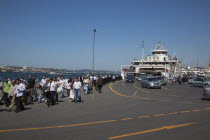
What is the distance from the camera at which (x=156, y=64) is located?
69562 mm

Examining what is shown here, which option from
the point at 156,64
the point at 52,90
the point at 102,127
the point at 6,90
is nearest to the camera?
the point at 102,127

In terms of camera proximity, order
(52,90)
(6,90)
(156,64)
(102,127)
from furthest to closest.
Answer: (156,64), (52,90), (6,90), (102,127)

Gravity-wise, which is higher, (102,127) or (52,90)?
(52,90)

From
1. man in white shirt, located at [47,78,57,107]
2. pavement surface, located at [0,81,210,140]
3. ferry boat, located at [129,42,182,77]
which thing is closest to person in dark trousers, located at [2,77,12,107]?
man in white shirt, located at [47,78,57,107]

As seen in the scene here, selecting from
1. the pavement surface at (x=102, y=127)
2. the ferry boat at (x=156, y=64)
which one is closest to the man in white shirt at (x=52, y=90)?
the pavement surface at (x=102, y=127)

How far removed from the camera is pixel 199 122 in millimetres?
8805

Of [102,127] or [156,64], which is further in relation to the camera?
[156,64]

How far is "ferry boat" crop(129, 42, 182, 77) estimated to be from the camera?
6664cm

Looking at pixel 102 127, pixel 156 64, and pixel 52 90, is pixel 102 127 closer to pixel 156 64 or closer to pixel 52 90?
pixel 52 90

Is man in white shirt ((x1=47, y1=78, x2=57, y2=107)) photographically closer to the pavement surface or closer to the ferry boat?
the pavement surface

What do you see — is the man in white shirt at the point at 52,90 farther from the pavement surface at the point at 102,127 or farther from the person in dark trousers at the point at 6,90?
the pavement surface at the point at 102,127

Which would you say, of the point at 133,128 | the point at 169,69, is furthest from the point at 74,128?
the point at 169,69

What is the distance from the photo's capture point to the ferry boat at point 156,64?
6664 centimetres

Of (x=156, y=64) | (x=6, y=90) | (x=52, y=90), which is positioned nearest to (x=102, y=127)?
(x=52, y=90)
